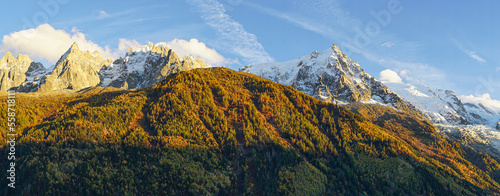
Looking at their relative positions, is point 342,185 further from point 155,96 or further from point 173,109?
point 155,96

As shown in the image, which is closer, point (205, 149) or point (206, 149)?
point (205, 149)

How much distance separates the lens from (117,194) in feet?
315

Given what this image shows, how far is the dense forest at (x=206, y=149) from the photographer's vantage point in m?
102

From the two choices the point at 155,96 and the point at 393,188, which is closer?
the point at 393,188

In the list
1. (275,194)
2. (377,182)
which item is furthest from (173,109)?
(377,182)

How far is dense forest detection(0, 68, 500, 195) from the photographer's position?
334 feet

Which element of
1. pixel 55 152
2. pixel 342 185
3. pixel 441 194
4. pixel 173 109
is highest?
pixel 173 109

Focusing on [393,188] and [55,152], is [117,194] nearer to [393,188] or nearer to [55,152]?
[55,152]

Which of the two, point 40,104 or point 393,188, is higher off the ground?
point 40,104

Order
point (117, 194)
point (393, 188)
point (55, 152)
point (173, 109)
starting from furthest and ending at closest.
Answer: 1. point (173, 109)
2. point (393, 188)
3. point (55, 152)
4. point (117, 194)

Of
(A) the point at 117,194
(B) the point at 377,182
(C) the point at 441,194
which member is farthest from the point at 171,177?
(C) the point at 441,194

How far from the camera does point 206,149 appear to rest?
129 metres

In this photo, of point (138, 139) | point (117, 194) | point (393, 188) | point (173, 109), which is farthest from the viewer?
point (173, 109)

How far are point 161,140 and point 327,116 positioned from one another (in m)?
115
